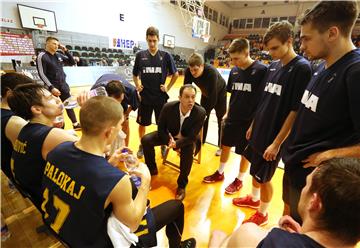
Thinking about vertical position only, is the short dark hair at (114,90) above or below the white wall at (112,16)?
below

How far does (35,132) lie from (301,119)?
1763mm

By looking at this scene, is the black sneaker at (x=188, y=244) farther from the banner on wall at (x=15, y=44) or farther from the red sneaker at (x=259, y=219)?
the banner on wall at (x=15, y=44)

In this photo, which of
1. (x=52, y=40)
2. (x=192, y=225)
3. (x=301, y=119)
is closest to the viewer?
(x=301, y=119)

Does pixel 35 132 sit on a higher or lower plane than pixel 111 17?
lower

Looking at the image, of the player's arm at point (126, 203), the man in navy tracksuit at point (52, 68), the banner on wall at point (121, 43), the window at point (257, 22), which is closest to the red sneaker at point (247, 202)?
the player's arm at point (126, 203)

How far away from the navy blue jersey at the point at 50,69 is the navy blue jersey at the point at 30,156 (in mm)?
2892

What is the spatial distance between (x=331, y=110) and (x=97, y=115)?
4.37ft

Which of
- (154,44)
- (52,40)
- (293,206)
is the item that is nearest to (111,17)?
(52,40)

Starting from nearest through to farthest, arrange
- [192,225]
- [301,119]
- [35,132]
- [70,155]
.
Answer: [70,155], [35,132], [301,119], [192,225]

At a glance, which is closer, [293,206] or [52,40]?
[293,206]

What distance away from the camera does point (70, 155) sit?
0.99 m

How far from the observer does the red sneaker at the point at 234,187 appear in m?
2.57

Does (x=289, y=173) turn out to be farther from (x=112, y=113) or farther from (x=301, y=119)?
(x=112, y=113)

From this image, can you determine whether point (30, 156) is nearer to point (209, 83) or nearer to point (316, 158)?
point (316, 158)
